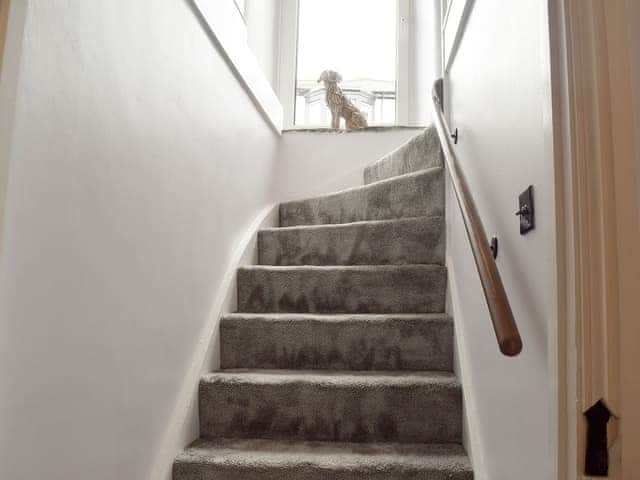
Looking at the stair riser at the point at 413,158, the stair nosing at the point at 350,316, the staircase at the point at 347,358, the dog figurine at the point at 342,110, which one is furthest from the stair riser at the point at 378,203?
the dog figurine at the point at 342,110

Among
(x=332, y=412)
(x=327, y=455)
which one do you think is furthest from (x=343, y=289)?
(x=327, y=455)

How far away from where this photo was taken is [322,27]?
3893 mm

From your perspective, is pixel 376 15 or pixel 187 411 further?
pixel 376 15

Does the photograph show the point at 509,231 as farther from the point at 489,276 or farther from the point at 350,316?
the point at 350,316

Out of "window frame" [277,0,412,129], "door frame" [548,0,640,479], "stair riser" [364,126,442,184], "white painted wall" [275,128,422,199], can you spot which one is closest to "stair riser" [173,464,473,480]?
"door frame" [548,0,640,479]

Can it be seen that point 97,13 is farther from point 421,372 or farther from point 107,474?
point 421,372

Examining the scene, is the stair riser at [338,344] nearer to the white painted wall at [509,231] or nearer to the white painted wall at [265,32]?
the white painted wall at [509,231]

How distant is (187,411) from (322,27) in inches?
122

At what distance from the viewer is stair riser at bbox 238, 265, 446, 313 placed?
2141 mm

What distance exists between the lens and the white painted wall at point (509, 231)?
87cm

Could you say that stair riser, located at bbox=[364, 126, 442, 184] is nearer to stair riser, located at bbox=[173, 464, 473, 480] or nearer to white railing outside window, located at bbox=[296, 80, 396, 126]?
white railing outside window, located at bbox=[296, 80, 396, 126]

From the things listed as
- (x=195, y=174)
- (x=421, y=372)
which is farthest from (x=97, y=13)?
(x=421, y=372)

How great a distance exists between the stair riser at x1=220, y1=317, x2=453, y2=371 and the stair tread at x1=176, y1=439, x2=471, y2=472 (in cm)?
33

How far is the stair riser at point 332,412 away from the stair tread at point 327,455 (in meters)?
0.03
